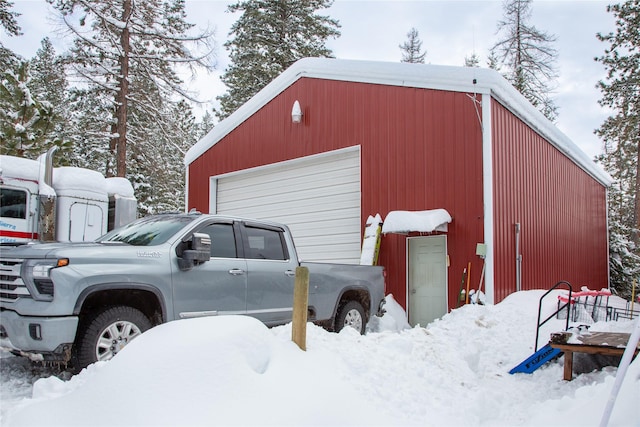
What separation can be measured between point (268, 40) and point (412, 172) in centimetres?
1821

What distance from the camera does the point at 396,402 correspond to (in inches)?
Answer: 162

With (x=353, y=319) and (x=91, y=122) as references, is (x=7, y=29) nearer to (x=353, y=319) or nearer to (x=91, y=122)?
(x=91, y=122)

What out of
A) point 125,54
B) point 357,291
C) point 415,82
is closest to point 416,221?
point 357,291

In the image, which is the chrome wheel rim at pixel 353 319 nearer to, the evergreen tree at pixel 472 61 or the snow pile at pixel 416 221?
the snow pile at pixel 416 221

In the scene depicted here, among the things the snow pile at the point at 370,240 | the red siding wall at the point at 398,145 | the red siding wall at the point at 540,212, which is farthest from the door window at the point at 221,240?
the red siding wall at the point at 540,212

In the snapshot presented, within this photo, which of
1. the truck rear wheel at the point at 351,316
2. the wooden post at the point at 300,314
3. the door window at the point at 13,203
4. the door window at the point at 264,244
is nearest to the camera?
the wooden post at the point at 300,314

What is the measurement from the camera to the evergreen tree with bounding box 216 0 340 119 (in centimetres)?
2677

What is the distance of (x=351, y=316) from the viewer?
8.07 metres

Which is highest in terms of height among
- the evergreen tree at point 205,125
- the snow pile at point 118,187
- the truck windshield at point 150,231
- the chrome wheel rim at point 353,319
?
the evergreen tree at point 205,125

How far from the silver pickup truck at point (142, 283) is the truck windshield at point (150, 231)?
17 millimetres

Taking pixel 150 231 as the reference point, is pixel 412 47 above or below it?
above

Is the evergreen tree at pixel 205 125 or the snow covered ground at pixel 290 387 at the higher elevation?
the evergreen tree at pixel 205 125

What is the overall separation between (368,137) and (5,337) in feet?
30.4

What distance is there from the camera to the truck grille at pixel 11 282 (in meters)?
4.78
